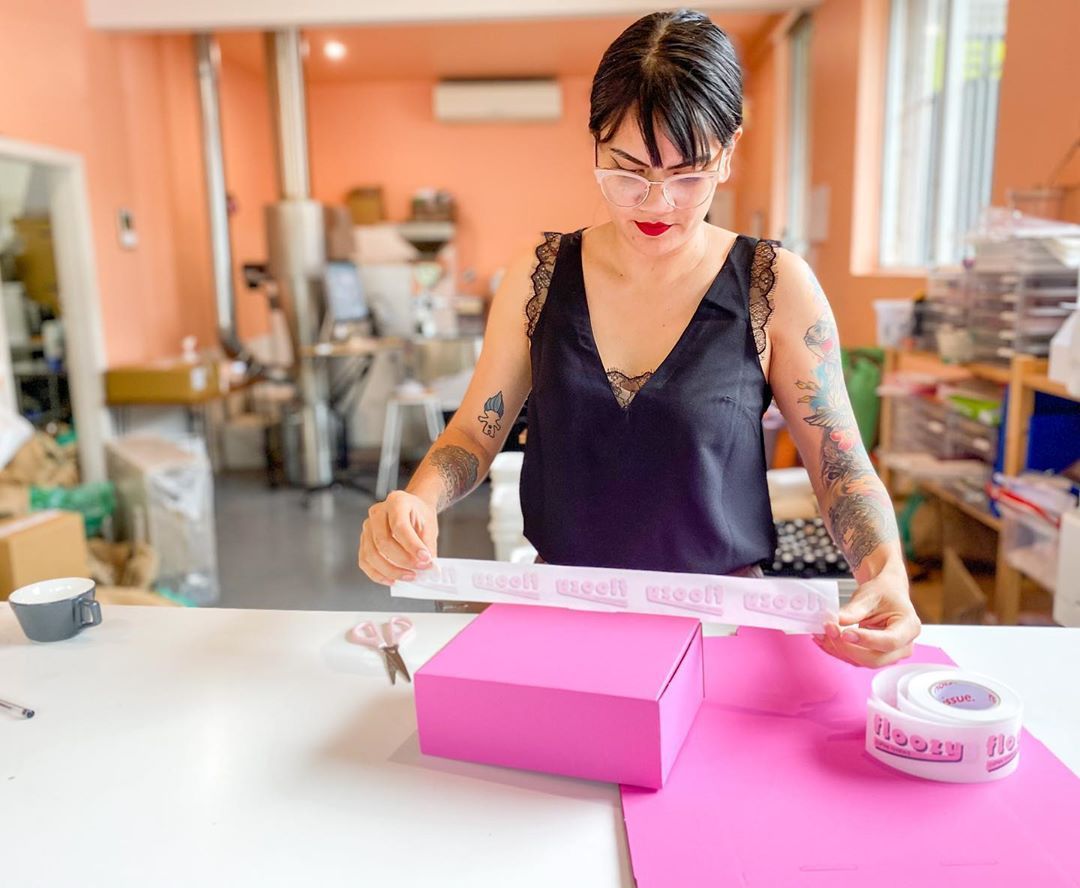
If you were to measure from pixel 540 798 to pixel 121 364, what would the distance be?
4928 millimetres

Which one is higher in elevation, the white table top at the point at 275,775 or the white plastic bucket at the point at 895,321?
the white plastic bucket at the point at 895,321

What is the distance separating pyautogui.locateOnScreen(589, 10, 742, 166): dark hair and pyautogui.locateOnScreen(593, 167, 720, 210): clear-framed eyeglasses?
0.02m

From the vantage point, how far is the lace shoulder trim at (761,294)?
120 centimetres

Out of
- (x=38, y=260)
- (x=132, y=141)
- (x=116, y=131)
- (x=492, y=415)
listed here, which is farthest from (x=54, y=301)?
(x=492, y=415)

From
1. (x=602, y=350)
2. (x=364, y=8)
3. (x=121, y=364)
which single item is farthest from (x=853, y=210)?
(x=121, y=364)

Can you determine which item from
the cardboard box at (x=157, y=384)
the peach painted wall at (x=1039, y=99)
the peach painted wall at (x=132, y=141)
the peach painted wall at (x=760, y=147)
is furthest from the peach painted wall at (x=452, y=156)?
the peach painted wall at (x=1039, y=99)

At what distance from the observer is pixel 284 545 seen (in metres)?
4.49

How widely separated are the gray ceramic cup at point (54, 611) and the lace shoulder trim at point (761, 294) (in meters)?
1.00

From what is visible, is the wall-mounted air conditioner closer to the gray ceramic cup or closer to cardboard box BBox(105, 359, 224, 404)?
cardboard box BBox(105, 359, 224, 404)

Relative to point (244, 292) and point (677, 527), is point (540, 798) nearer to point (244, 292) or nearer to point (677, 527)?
point (677, 527)

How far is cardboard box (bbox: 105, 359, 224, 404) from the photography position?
15.6 ft

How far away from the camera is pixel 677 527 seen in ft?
3.91

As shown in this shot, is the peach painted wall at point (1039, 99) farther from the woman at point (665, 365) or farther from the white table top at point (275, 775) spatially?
the white table top at point (275, 775)

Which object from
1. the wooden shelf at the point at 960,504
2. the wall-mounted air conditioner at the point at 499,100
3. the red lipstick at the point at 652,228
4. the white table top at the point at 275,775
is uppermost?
the wall-mounted air conditioner at the point at 499,100
